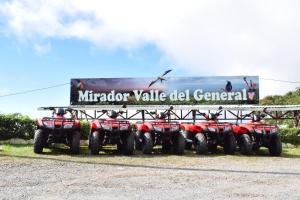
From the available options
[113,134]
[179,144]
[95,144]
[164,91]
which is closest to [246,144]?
[179,144]

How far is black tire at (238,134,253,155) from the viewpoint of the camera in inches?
630

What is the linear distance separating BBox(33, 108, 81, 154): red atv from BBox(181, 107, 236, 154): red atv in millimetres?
4097

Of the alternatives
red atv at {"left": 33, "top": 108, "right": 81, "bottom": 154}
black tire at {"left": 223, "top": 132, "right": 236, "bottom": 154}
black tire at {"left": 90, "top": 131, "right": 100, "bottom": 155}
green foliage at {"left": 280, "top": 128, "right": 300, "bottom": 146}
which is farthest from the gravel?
green foliage at {"left": 280, "top": 128, "right": 300, "bottom": 146}

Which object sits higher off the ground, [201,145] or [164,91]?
[164,91]

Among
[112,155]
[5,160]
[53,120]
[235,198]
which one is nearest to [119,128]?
[112,155]

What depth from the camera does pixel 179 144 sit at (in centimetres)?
1556

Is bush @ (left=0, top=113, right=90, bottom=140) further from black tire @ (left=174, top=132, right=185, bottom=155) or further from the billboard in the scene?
the billboard

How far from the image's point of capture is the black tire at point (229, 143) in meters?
16.1

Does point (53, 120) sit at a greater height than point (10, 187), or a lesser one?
greater

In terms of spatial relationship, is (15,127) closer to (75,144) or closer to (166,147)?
(75,144)

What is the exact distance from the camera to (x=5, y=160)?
1227 cm

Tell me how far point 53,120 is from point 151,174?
5.57 metres

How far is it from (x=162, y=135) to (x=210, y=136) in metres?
1.79

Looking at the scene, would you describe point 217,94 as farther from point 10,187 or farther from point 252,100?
point 10,187
